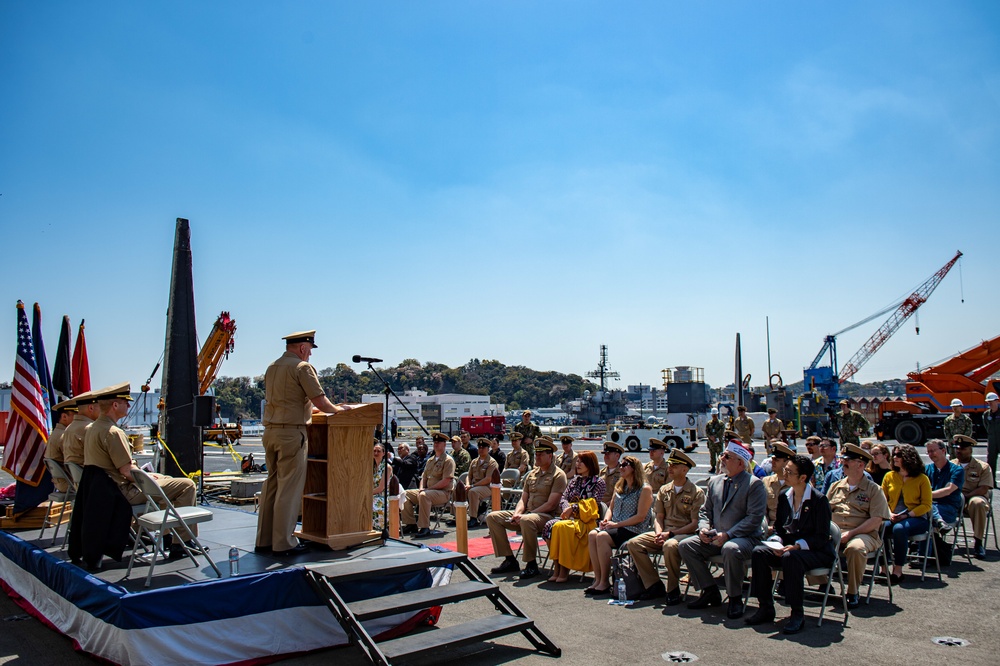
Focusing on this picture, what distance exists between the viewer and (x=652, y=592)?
6.66m

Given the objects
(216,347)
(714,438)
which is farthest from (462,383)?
(714,438)

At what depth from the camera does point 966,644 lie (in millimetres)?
5066

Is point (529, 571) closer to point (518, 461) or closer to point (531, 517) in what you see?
point (531, 517)

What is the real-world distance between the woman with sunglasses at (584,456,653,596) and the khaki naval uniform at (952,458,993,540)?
3698mm

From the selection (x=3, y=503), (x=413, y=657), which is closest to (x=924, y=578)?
(x=413, y=657)

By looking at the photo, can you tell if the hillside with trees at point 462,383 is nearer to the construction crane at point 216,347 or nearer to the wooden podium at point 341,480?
the construction crane at point 216,347

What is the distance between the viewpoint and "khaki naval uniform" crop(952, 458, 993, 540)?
7.89m

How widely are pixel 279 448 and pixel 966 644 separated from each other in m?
5.42

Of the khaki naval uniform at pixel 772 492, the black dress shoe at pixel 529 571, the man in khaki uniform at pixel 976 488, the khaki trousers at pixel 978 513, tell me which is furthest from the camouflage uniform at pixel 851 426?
the black dress shoe at pixel 529 571

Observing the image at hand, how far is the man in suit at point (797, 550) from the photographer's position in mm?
5555

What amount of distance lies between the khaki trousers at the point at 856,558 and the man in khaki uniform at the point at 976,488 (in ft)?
8.84

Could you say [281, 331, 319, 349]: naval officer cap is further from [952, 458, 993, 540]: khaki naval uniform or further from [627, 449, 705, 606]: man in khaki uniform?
[952, 458, 993, 540]: khaki naval uniform

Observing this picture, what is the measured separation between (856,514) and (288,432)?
200 inches

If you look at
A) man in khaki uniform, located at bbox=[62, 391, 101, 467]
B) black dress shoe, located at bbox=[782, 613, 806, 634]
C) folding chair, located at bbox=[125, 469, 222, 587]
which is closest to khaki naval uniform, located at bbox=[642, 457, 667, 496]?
black dress shoe, located at bbox=[782, 613, 806, 634]
